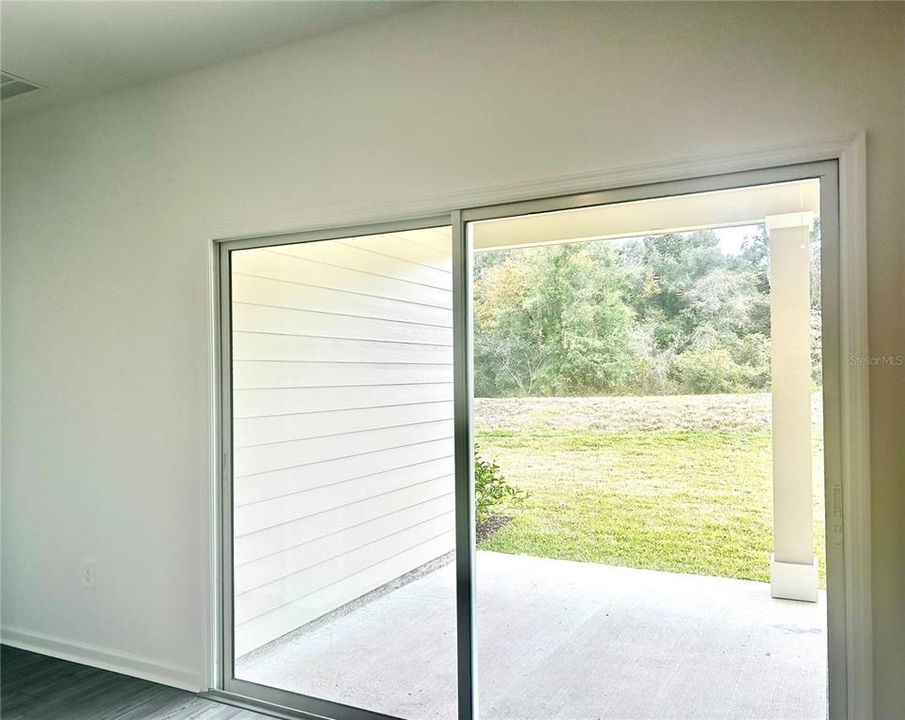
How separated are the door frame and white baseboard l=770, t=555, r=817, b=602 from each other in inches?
2.5

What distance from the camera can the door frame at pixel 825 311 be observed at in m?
1.92

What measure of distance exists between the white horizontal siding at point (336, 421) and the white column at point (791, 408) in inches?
43.1

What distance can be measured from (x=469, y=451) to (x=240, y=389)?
1125 mm

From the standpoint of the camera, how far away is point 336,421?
279cm

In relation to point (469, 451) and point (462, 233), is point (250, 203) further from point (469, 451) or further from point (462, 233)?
point (469, 451)

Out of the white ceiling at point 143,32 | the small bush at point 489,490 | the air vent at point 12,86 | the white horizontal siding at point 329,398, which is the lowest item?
the small bush at point 489,490

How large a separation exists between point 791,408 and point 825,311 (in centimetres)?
30

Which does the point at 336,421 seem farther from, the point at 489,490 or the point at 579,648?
the point at 579,648

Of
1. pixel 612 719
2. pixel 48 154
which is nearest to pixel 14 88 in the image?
pixel 48 154

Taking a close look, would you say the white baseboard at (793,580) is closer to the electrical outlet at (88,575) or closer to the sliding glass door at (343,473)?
the sliding glass door at (343,473)

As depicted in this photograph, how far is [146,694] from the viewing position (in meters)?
2.94

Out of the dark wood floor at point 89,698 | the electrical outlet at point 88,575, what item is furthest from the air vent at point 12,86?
the dark wood floor at point 89,698

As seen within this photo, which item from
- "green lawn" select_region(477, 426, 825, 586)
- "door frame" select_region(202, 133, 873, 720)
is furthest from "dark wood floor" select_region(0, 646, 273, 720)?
"green lawn" select_region(477, 426, 825, 586)

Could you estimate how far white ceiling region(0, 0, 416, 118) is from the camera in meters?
2.52
